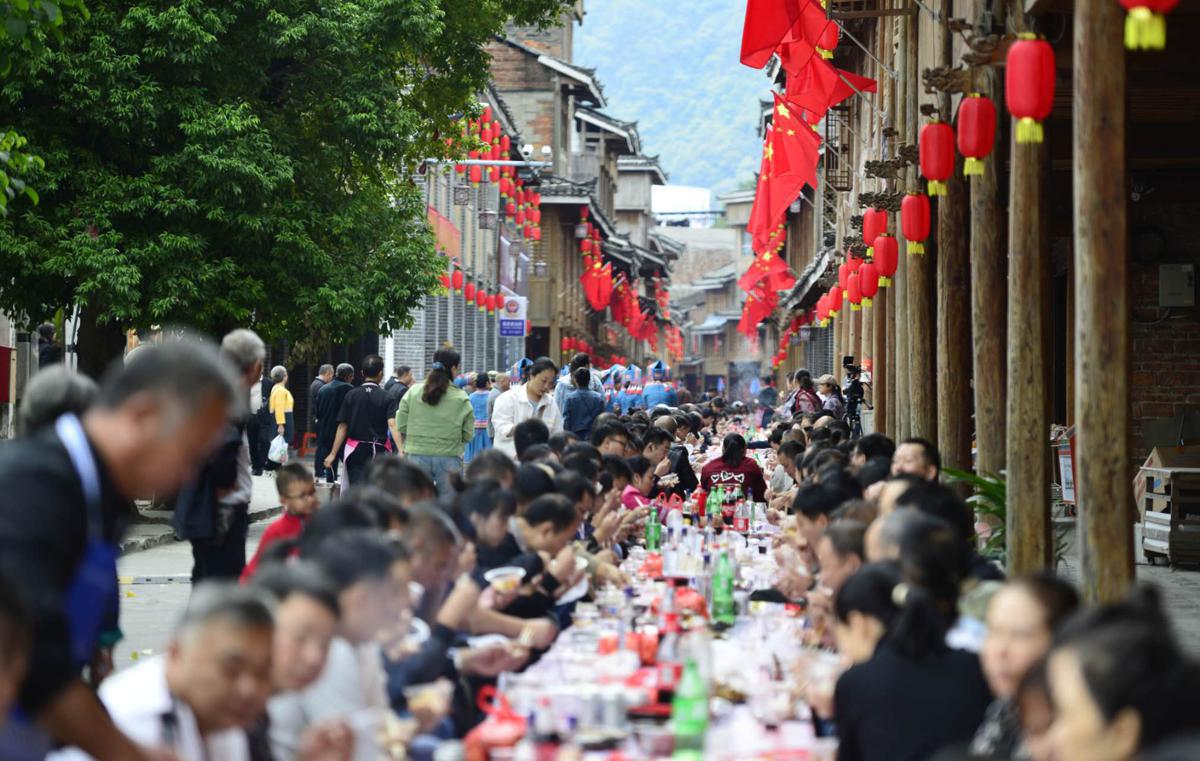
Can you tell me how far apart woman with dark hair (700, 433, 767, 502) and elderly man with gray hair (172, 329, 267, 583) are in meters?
7.09

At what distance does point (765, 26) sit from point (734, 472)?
169 inches

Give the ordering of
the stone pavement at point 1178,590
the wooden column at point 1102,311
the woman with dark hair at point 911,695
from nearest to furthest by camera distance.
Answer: the woman with dark hair at point 911,695
the wooden column at point 1102,311
the stone pavement at point 1178,590

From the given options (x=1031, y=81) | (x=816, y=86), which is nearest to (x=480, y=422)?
(x=816, y=86)

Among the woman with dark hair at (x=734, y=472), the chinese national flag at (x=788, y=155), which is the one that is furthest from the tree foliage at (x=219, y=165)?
the woman with dark hair at (x=734, y=472)

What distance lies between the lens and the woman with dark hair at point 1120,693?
3.73m

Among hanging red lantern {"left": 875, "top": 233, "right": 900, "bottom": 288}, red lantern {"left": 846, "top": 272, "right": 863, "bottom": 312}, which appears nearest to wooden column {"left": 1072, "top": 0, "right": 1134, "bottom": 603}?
hanging red lantern {"left": 875, "top": 233, "right": 900, "bottom": 288}

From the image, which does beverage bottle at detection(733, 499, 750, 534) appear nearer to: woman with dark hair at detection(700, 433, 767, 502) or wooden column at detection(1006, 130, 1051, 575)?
woman with dark hair at detection(700, 433, 767, 502)

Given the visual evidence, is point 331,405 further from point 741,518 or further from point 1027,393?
point 1027,393

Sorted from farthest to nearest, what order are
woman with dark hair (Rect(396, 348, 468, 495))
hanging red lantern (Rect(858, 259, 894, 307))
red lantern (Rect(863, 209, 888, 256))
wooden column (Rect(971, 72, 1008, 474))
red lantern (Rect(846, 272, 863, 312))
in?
red lantern (Rect(846, 272, 863, 312))
hanging red lantern (Rect(858, 259, 894, 307))
red lantern (Rect(863, 209, 888, 256))
woman with dark hair (Rect(396, 348, 468, 495))
wooden column (Rect(971, 72, 1008, 474))

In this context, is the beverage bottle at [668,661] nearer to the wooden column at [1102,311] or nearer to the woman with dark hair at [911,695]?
the woman with dark hair at [911,695]

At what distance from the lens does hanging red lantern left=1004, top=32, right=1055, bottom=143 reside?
9.23 m

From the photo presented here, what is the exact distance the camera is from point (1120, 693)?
3.80 m

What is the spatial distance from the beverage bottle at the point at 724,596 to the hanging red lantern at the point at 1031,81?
266 centimetres

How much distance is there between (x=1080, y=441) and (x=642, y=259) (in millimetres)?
66447
